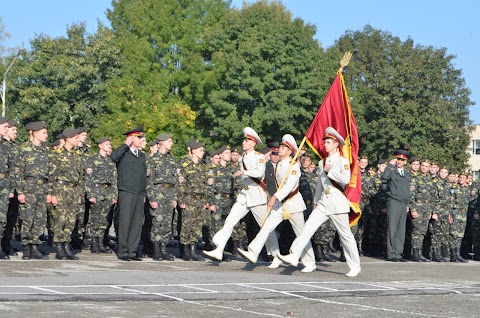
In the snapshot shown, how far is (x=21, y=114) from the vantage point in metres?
60.3

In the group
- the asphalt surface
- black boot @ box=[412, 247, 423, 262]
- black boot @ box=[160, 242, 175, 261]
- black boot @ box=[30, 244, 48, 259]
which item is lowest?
the asphalt surface

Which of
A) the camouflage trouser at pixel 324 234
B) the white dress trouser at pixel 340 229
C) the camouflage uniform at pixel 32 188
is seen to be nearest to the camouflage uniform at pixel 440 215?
the camouflage trouser at pixel 324 234

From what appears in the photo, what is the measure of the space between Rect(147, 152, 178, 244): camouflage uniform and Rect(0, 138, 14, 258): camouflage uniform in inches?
95.0

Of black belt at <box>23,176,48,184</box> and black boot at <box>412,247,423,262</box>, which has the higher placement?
black belt at <box>23,176,48,184</box>

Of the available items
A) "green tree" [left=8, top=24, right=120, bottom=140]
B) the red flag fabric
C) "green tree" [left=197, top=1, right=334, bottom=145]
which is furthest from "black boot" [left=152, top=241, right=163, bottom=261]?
"green tree" [left=8, top=24, right=120, bottom=140]

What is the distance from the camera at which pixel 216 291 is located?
39.5ft

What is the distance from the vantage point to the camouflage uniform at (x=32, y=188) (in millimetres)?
15391

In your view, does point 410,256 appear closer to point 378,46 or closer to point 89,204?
point 89,204

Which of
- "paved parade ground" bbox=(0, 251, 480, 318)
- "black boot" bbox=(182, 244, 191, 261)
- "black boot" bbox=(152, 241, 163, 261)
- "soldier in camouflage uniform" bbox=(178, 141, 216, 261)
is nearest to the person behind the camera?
"paved parade ground" bbox=(0, 251, 480, 318)

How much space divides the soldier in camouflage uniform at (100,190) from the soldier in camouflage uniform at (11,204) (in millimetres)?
1687

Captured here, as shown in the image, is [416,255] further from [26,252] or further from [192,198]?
[26,252]

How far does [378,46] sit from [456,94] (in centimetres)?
1133

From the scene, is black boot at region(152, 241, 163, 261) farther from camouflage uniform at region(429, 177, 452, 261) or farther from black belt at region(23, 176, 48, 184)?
camouflage uniform at region(429, 177, 452, 261)

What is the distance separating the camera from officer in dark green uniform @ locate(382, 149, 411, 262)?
64.8 feet
